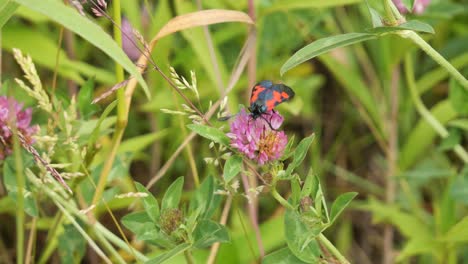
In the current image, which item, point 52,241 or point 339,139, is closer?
point 52,241

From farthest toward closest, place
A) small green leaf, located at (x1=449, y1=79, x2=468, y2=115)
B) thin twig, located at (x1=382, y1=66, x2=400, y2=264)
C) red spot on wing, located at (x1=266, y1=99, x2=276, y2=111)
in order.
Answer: thin twig, located at (x1=382, y1=66, x2=400, y2=264) → small green leaf, located at (x1=449, y1=79, x2=468, y2=115) → red spot on wing, located at (x1=266, y1=99, x2=276, y2=111)

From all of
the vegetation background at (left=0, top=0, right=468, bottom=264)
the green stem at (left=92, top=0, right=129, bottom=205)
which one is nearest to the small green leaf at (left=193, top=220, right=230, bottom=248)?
the vegetation background at (left=0, top=0, right=468, bottom=264)

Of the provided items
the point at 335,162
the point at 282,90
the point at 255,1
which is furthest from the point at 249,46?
the point at 335,162

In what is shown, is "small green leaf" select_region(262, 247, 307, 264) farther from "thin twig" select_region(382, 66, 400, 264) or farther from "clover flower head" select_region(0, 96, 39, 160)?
"thin twig" select_region(382, 66, 400, 264)

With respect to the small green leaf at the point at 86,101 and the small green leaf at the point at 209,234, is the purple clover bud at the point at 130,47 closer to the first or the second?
the small green leaf at the point at 86,101

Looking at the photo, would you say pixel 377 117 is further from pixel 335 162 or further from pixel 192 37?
pixel 192 37

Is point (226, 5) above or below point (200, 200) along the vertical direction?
above

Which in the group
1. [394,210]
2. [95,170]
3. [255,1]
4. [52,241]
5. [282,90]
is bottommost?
[394,210]
